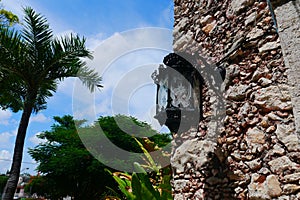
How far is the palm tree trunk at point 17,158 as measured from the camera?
5.65 meters

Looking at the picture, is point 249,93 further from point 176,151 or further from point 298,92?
point 176,151

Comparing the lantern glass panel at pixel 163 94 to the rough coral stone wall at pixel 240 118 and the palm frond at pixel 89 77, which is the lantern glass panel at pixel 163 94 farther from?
the palm frond at pixel 89 77

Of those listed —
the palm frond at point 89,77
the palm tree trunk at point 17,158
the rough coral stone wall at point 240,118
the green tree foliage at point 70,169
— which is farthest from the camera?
the green tree foliage at point 70,169

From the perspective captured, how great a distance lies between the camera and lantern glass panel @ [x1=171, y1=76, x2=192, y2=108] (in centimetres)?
307

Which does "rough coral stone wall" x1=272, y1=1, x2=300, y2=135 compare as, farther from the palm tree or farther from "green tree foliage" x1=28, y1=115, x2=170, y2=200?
"green tree foliage" x1=28, y1=115, x2=170, y2=200

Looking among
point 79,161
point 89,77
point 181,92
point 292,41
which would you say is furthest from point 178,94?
point 79,161

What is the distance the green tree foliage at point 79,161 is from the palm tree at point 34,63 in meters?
4.39

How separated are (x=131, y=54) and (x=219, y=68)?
2.04 m

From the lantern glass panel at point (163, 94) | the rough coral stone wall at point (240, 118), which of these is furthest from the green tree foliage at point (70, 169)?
the rough coral stone wall at point (240, 118)

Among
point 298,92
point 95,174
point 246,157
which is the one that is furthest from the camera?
point 95,174

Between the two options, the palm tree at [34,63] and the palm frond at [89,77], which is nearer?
the palm tree at [34,63]

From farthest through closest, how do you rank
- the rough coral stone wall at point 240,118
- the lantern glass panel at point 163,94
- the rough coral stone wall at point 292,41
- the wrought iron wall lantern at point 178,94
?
the lantern glass panel at point 163,94, the wrought iron wall lantern at point 178,94, the rough coral stone wall at point 240,118, the rough coral stone wall at point 292,41

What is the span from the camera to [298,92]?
1.81 metres

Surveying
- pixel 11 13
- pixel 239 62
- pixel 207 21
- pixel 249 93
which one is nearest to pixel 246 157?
pixel 249 93
